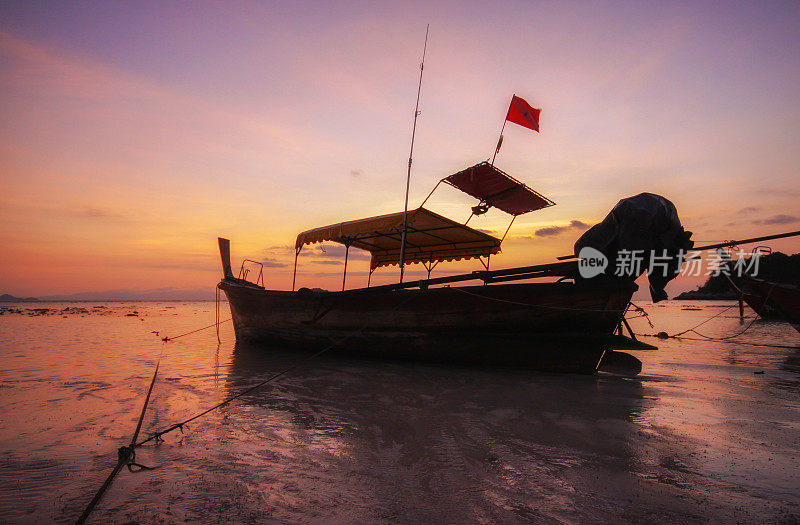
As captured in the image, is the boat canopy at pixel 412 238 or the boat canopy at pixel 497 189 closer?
the boat canopy at pixel 497 189

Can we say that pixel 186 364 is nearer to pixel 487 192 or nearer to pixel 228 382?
pixel 228 382

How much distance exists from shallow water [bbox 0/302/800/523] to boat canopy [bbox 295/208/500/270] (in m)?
3.22

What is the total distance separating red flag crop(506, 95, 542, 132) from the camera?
6.95 metres

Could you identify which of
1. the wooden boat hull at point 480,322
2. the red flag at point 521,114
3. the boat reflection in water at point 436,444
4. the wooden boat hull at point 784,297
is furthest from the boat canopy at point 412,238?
the wooden boat hull at point 784,297

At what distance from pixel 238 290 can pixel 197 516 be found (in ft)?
29.7

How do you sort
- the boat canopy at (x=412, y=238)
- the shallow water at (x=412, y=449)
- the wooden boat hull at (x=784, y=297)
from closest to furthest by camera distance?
the shallow water at (x=412, y=449) → the boat canopy at (x=412, y=238) → the wooden boat hull at (x=784, y=297)

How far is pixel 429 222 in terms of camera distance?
8242 mm

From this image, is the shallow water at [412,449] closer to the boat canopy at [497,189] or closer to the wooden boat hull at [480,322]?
the wooden boat hull at [480,322]

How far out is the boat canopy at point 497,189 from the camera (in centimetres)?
711

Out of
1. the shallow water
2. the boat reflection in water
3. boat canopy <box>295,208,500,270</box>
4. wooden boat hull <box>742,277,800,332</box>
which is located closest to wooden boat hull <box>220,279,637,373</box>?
the shallow water

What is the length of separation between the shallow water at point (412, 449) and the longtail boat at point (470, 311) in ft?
2.03

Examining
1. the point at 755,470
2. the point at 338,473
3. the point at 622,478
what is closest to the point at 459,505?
the point at 338,473

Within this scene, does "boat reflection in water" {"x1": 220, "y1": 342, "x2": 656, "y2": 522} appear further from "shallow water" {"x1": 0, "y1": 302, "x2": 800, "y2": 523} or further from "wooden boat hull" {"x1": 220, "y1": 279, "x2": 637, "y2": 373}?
"wooden boat hull" {"x1": 220, "y1": 279, "x2": 637, "y2": 373}

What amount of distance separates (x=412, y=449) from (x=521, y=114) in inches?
251
